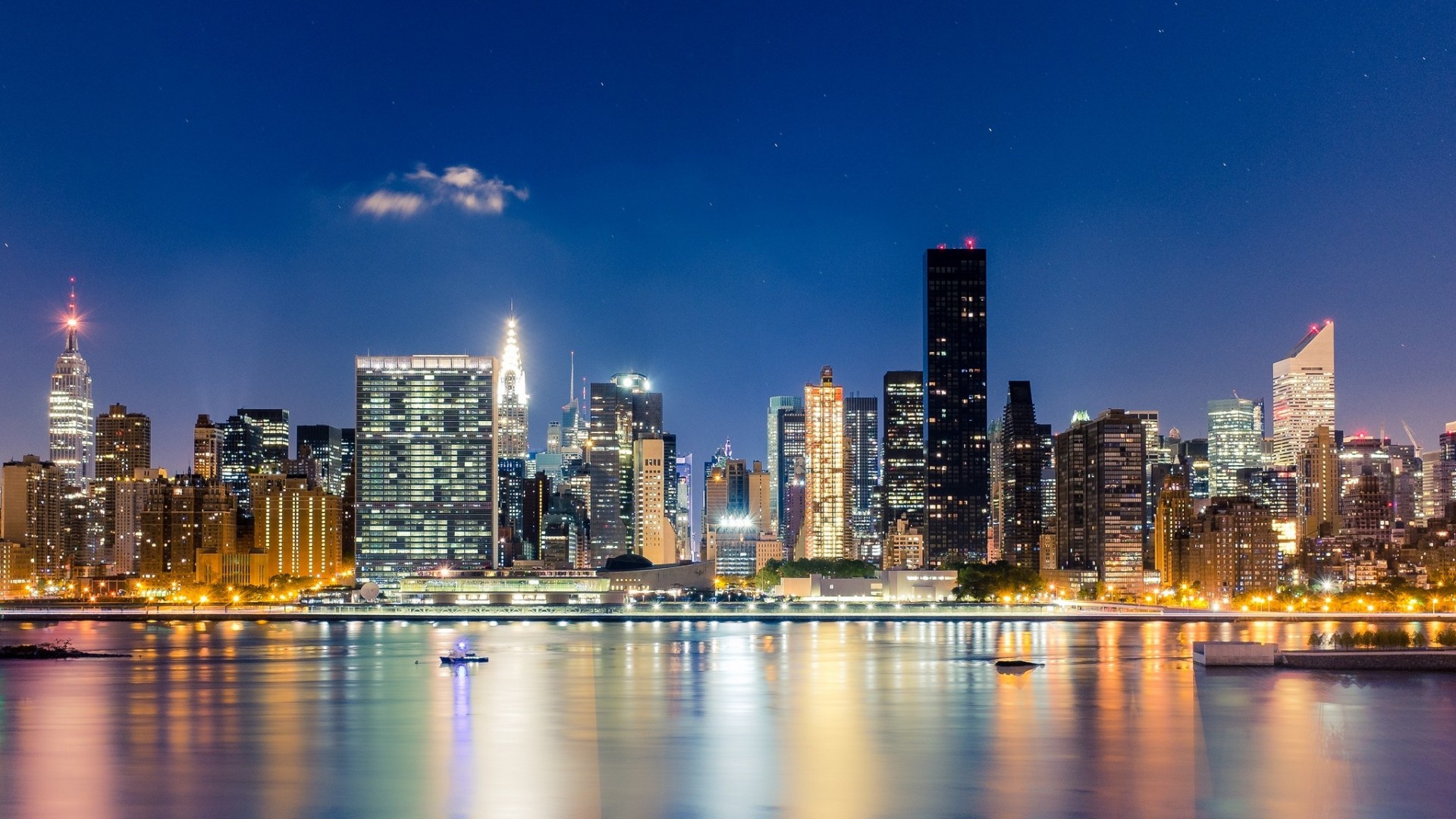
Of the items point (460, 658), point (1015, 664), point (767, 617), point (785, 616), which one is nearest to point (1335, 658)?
point (1015, 664)

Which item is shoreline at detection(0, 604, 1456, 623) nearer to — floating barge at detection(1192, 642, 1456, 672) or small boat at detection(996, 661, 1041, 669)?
floating barge at detection(1192, 642, 1456, 672)

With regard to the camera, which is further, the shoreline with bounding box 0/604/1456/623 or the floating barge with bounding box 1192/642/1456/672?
the shoreline with bounding box 0/604/1456/623

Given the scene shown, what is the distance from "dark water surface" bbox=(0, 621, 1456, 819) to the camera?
39.5 m

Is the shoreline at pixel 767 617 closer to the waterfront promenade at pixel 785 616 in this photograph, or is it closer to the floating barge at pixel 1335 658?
the waterfront promenade at pixel 785 616

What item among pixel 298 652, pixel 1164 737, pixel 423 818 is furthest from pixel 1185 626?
pixel 423 818

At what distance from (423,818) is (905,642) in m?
87.9

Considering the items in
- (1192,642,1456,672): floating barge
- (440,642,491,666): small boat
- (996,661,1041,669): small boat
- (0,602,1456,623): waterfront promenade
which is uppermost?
(1192,642,1456,672): floating barge

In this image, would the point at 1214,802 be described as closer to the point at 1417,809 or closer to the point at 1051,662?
the point at 1417,809

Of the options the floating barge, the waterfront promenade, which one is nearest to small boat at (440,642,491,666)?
the floating barge

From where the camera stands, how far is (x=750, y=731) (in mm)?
54938

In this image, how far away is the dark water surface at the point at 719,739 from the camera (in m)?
39.5

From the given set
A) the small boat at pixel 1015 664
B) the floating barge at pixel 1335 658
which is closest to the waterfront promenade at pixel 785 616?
the floating barge at pixel 1335 658

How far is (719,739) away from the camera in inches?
2071

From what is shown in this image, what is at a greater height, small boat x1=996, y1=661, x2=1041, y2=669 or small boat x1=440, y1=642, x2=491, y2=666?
small boat x1=996, y1=661, x2=1041, y2=669
